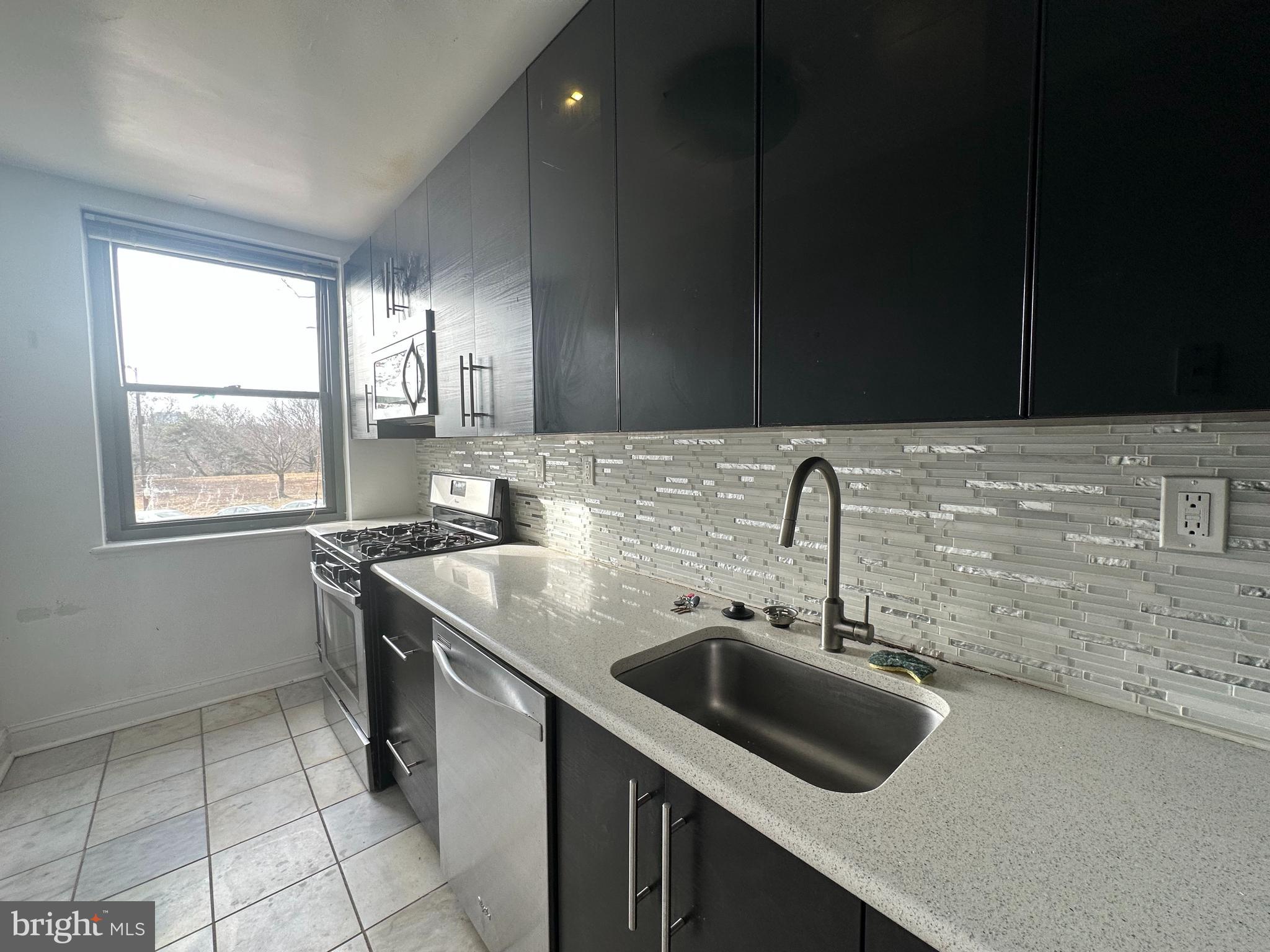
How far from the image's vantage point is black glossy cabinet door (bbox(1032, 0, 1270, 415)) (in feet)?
1.62

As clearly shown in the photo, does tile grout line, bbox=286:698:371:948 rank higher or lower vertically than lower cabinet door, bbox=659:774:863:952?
lower

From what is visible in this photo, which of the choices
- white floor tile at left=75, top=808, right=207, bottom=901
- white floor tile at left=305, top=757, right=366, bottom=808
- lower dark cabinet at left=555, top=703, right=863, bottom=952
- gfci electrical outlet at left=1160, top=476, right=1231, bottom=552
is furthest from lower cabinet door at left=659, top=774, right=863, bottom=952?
white floor tile at left=75, top=808, right=207, bottom=901

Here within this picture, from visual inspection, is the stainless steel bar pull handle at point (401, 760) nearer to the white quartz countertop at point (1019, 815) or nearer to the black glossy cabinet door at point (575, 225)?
the white quartz countertop at point (1019, 815)

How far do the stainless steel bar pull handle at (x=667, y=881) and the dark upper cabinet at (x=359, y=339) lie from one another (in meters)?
2.46

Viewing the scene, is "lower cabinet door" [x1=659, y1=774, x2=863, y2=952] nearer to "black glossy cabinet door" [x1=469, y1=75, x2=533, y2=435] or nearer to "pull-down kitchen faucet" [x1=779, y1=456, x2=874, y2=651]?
"pull-down kitchen faucet" [x1=779, y1=456, x2=874, y2=651]

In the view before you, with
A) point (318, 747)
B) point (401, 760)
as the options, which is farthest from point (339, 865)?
point (318, 747)

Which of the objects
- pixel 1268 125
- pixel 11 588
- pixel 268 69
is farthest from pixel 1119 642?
pixel 11 588

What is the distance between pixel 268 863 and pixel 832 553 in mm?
2043

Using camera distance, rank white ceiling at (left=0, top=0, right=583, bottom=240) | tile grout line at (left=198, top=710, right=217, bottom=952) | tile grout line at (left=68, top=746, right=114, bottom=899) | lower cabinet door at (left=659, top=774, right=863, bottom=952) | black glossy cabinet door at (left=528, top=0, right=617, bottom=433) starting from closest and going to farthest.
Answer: lower cabinet door at (left=659, top=774, right=863, bottom=952) → black glossy cabinet door at (left=528, top=0, right=617, bottom=433) → white ceiling at (left=0, top=0, right=583, bottom=240) → tile grout line at (left=198, top=710, right=217, bottom=952) → tile grout line at (left=68, top=746, right=114, bottom=899)

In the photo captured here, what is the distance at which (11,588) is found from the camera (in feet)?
7.17

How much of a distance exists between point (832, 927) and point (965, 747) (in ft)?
1.12

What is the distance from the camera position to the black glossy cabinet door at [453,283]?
179 centimetres

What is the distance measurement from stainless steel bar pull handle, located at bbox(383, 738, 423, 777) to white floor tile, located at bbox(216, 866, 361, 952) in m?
0.33

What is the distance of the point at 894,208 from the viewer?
722mm
